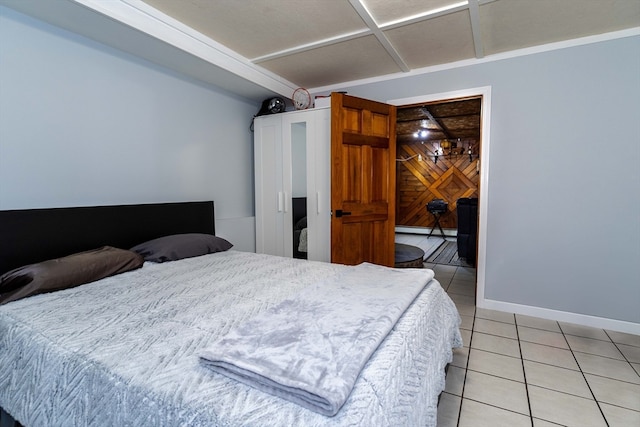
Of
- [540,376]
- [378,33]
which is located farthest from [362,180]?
[540,376]

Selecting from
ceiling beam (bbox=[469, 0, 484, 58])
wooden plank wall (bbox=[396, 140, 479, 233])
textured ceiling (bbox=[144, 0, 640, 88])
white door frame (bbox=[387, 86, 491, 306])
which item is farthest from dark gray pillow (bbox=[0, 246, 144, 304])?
wooden plank wall (bbox=[396, 140, 479, 233])

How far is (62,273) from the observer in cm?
172

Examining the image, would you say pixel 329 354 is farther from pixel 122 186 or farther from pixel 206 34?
pixel 206 34

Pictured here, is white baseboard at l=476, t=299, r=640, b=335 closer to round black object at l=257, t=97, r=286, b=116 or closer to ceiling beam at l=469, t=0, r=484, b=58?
ceiling beam at l=469, t=0, r=484, b=58

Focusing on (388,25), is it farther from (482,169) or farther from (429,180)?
(429,180)

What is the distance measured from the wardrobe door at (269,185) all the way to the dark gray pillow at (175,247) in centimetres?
107

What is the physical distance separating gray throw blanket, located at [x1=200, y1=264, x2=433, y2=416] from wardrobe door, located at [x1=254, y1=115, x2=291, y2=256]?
2154 millimetres

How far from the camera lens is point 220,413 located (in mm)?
807

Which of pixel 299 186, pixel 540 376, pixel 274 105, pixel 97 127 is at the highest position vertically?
pixel 274 105

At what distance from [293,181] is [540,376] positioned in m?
2.85

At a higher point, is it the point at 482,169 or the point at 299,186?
the point at 482,169

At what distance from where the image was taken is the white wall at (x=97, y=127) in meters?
1.96

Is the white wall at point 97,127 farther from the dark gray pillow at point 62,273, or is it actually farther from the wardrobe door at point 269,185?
the dark gray pillow at point 62,273

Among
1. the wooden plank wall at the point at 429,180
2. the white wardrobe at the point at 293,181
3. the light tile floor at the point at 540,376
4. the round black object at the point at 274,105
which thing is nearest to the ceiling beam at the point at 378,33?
the white wardrobe at the point at 293,181
